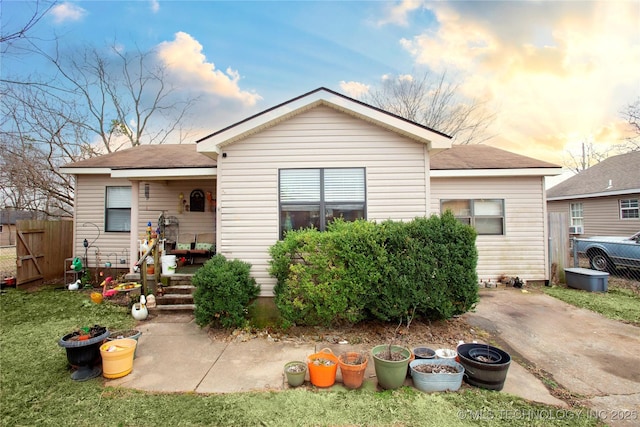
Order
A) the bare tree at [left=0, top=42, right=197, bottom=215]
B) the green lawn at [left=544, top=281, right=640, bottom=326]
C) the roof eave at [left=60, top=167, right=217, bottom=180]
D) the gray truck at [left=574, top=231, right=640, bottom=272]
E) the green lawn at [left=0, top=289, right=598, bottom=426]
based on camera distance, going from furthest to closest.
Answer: the bare tree at [left=0, top=42, right=197, bottom=215] → the gray truck at [left=574, top=231, right=640, bottom=272] → the roof eave at [left=60, top=167, right=217, bottom=180] → the green lawn at [left=544, top=281, right=640, bottom=326] → the green lawn at [left=0, top=289, right=598, bottom=426]

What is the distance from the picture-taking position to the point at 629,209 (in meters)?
12.2

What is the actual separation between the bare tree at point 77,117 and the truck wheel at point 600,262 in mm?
18057

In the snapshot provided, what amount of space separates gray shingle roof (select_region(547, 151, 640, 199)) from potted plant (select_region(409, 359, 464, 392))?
46.0 ft

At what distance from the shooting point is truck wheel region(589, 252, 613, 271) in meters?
9.59

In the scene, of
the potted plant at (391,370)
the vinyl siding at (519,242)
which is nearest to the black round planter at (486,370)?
the potted plant at (391,370)

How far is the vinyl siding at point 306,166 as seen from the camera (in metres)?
6.09

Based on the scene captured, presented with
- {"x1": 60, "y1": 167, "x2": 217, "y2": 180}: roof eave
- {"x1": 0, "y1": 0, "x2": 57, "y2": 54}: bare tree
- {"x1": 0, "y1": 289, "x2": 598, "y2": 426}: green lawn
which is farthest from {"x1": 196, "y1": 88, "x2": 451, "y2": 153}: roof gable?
{"x1": 0, "y1": 289, "x2": 598, "y2": 426}: green lawn

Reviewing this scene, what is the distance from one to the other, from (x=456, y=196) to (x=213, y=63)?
35.9 ft

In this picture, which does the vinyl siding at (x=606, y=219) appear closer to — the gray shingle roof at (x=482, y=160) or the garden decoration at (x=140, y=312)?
the gray shingle roof at (x=482, y=160)

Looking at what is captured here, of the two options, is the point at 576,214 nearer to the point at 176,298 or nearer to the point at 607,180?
the point at 607,180

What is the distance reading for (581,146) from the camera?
86.5ft

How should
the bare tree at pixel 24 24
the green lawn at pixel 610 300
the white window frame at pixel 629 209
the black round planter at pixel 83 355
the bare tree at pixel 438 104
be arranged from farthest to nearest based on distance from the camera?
the bare tree at pixel 438 104 → the white window frame at pixel 629 209 → the green lawn at pixel 610 300 → the bare tree at pixel 24 24 → the black round planter at pixel 83 355

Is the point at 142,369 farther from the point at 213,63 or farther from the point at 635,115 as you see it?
the point at 635,115

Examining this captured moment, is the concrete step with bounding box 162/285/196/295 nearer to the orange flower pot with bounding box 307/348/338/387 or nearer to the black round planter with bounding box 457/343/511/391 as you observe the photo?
the orange flower pot with bounding box 307/348/338/387
